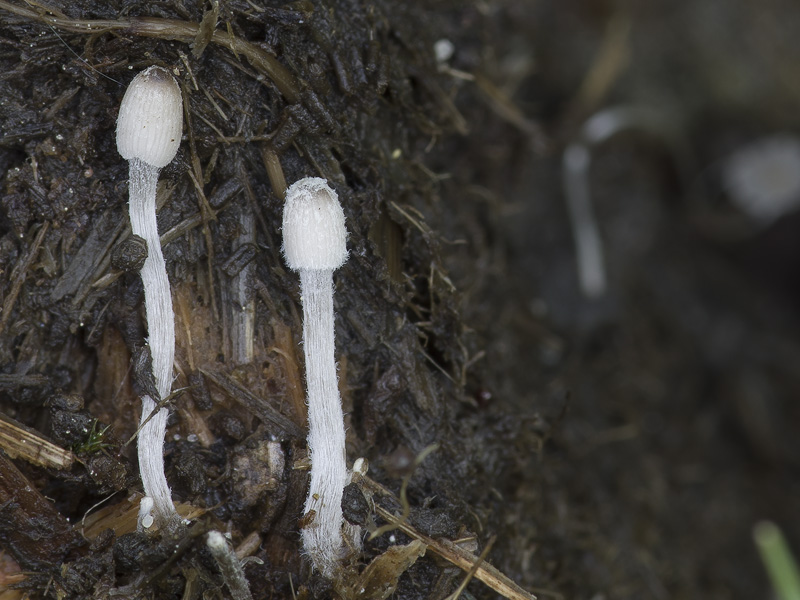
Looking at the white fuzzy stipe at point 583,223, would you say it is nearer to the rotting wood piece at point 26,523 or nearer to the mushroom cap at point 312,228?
the mushroom cap at point 312,228

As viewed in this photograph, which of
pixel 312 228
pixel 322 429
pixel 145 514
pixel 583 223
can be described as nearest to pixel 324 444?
pixel 322 429

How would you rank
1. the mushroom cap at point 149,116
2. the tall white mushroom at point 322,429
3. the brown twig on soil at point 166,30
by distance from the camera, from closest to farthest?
1. the mushroom cap at point 149,116
2. the brown twig on soil at point 166,30
3. the tall white mushroom at point 322,429

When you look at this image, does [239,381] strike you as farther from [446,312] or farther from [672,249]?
[672,249]

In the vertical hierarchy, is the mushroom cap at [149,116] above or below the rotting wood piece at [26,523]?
above

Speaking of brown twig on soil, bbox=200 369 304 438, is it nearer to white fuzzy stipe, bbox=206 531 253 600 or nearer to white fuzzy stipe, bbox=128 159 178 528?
white fuzzy stipe, bbox=128 159 178 528

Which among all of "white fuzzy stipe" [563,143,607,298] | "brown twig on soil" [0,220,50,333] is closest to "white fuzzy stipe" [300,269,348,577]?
"brown twig on soil" [0,220,50,333]

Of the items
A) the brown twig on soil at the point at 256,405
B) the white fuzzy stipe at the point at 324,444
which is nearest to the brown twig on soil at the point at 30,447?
the brown twig on soil at the point at 256,405
